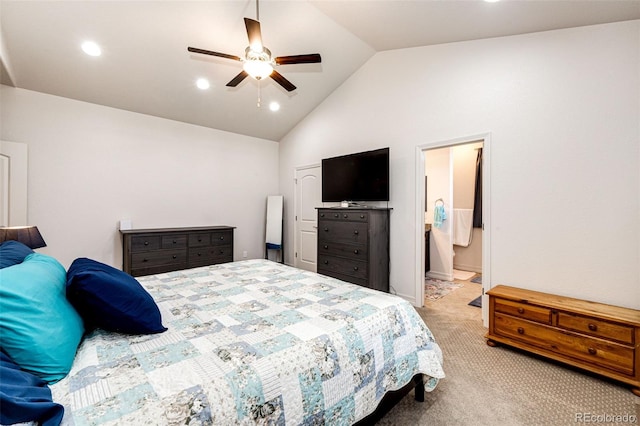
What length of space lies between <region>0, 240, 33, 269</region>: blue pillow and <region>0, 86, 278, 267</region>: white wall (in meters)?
2.26

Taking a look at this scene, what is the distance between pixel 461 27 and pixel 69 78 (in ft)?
Answer: 14.4

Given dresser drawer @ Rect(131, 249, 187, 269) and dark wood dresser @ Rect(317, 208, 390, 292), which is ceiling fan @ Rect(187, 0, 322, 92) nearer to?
dark wood dresser @ Rect(317, 208, 390, 292)

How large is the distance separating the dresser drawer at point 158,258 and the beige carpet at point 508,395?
340cm

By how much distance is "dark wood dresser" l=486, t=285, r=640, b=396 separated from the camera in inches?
73.5

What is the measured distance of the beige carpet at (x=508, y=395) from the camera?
1606 millimetres

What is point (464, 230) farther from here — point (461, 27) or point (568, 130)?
point (461, 27)

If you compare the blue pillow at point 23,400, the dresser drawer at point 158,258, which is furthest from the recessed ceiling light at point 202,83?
the blue pillow at point 23,400

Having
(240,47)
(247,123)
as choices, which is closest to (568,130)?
(240,47)

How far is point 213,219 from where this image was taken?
185 inches

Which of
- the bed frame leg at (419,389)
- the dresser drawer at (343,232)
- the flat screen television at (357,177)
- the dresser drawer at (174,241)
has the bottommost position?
the bed frame leg at (419,389)

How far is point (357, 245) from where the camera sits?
3438 millimetres

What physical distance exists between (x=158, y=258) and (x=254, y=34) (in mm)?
3138

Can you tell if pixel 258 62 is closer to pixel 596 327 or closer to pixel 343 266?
pixel 343 266

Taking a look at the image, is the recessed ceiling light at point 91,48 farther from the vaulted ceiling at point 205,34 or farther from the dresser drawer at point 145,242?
the dresser drawer at point 145,242
